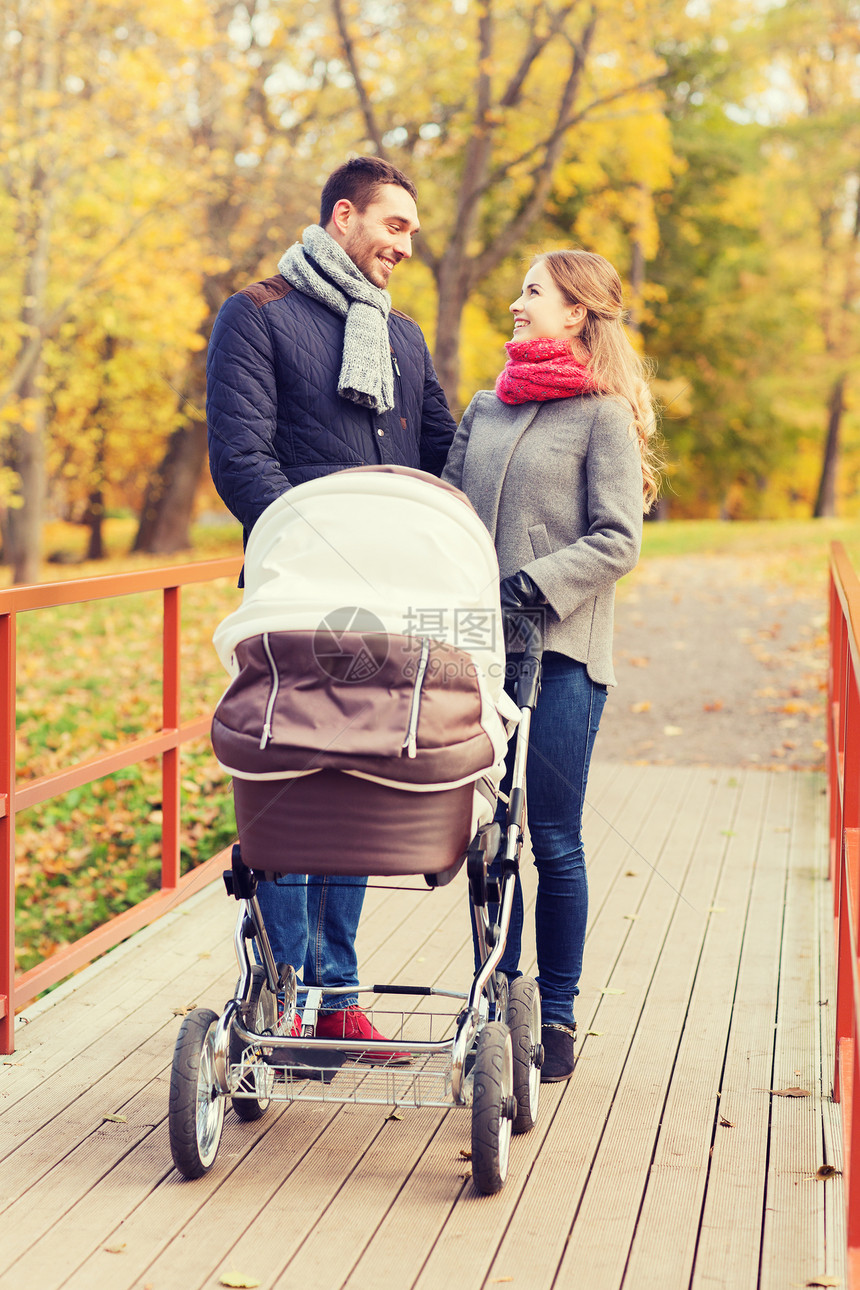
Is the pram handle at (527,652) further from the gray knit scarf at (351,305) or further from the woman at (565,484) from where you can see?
the gray knit scarf at (351,305)

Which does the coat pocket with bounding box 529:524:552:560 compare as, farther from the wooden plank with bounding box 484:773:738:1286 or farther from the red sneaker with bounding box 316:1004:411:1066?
the wooden plank with bounding box 484:773:738:1286

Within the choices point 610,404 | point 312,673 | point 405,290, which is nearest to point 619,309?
point 610,404

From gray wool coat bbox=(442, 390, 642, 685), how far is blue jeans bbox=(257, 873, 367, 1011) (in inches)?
34.8

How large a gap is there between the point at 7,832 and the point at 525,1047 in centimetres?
150

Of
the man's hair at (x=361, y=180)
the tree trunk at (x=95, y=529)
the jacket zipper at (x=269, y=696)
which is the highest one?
the man's hair at (x=361, y=180)

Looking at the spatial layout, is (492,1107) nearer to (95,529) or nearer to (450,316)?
(450,316)

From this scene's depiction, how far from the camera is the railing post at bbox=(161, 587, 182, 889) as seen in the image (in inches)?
177

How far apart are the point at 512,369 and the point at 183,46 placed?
12407mm

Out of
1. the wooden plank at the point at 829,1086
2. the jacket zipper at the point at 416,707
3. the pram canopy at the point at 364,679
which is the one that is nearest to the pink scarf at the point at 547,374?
the pram canopy at the point at 364,679

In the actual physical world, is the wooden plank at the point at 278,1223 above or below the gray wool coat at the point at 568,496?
below

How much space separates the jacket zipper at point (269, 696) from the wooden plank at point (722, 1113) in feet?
4.11

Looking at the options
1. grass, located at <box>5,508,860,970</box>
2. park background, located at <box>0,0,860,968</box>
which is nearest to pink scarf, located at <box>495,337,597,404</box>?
park background, located at <box>0,0,860,968</box>

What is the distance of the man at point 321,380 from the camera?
10.4ft

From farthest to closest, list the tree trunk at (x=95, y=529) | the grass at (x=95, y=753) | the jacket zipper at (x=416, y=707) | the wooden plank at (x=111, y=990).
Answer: the tree trunk at (x=95, y=529) → the grass at (x=95, y=753) → the wooden plank at (x=111, y=990) → the jacket zipper at (x=416, y=707)
